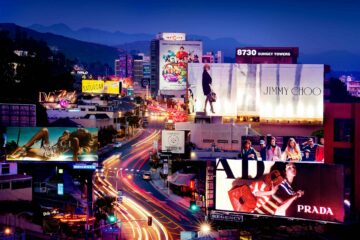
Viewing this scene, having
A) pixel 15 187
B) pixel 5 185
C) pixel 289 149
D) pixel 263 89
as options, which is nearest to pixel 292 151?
pixel 289 149

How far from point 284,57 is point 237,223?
36318mm

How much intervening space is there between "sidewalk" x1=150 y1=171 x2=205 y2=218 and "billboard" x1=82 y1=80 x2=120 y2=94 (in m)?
53.9

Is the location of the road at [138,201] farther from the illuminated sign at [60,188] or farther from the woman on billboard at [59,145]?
the woman on billboard at [59,145]

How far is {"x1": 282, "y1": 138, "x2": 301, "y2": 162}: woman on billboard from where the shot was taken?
4603cm

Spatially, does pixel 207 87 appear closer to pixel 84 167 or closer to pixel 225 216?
pixel 84 167

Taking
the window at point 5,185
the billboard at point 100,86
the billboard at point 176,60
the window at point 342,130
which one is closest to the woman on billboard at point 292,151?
the window at point 342,130

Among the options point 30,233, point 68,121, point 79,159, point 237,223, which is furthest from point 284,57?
point 30,233

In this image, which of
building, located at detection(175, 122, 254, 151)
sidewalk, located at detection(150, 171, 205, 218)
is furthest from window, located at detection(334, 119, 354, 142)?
building, located at detection(175, 122, 254, 151)

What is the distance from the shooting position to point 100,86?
109 m

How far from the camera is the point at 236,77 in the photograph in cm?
6003

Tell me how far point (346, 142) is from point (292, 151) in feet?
35.9

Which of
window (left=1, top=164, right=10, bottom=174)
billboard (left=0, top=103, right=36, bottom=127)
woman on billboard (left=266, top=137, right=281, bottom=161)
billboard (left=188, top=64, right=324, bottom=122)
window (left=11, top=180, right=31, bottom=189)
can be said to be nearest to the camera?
window (left=11, top=180, right=31, bottom=189)

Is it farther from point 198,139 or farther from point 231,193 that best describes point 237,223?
point 198,139

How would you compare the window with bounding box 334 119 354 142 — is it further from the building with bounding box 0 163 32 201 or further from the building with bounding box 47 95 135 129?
the building with bounding box 47 95 135 129
